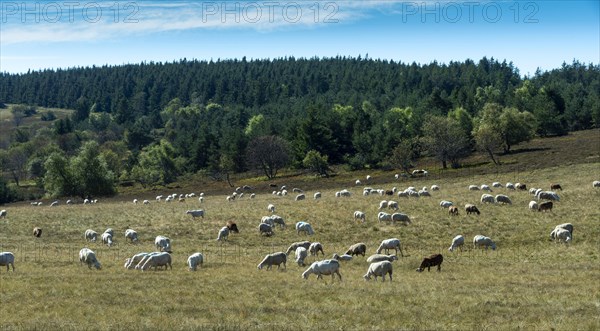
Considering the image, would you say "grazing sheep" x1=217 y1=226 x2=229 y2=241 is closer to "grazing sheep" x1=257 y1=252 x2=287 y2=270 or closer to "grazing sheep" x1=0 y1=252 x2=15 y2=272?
"grazing sheep" x1=257 y1=252 x2=287 y2=270

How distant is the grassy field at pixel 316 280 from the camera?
1705 cm

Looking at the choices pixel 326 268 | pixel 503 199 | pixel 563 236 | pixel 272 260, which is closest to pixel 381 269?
pixel 326 268

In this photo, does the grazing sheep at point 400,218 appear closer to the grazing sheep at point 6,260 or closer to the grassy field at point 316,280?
the grassy field at point 316,280

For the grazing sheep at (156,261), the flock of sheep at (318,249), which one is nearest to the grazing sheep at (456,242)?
the flock of sheep at (318,249)

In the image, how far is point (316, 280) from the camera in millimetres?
23906

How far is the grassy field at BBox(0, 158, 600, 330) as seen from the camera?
55.9 ft

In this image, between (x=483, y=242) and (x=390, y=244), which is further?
Result: (x=483, y=242)

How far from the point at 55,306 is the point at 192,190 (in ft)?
251

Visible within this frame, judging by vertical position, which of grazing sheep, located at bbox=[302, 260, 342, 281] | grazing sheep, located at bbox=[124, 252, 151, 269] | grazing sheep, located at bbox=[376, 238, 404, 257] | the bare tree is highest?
grazing sheep, located at bbox=[302, 260, 342, 281]

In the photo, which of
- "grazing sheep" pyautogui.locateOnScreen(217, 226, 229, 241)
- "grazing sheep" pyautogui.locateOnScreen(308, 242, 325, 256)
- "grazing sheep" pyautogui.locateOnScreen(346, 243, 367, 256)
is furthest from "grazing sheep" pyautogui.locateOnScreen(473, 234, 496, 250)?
"grazing sheep" pyautogui.locateOnScreen(217, 226, 229, 241)

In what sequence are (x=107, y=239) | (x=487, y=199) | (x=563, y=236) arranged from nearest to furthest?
(x=563, y=236) → (x=107, y=239) → (x=487, y=199)

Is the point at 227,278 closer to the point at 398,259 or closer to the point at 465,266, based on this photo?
the point at 398,259

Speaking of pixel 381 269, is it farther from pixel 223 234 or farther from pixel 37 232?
pixel 37 232

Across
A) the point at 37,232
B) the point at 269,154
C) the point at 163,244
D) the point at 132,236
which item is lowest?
the point at 269,154
